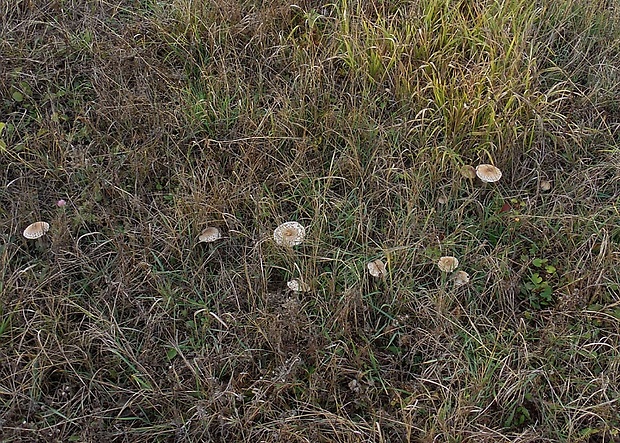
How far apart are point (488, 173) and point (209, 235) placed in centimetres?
105

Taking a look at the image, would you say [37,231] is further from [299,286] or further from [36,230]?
[299,286]

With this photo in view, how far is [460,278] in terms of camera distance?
6.95ft

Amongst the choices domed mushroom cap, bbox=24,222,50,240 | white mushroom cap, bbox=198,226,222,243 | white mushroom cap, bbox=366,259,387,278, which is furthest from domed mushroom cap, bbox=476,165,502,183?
domed mushroom cap, bbox=24,222,50,240

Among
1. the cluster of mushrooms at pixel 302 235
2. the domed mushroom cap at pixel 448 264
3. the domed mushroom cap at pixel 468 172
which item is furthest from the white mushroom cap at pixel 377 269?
the domed mushroom cap at pixel 468 172

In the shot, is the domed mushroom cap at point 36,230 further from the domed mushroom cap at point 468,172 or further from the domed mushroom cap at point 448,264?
the domed mushroom cap at point 468,172

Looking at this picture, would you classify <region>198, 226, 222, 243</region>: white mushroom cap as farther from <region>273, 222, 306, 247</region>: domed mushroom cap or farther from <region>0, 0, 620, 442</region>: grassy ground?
<region>273, 222, 306, 247</region>: domed mushroom cap

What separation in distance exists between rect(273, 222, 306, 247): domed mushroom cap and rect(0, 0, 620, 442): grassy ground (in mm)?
41

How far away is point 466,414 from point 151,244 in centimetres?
118

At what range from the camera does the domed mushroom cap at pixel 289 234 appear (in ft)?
7.20

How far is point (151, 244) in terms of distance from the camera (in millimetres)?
2244

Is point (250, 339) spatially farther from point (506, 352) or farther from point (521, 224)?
point (521, 224)

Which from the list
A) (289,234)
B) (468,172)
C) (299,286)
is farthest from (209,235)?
(468,172)

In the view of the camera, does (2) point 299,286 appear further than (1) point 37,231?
No

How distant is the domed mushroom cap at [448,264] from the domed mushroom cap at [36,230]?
1.36m
